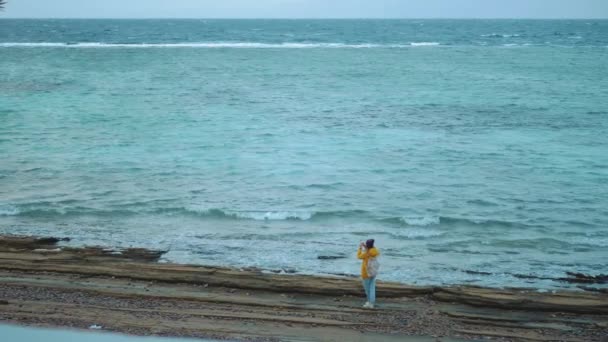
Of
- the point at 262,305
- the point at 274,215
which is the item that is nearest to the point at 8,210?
the point at 274,215

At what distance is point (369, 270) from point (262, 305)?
89.4 inches

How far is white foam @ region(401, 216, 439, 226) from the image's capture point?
803 inches

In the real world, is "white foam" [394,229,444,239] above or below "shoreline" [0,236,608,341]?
below

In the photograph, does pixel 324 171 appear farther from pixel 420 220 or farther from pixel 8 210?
pixel 8 210

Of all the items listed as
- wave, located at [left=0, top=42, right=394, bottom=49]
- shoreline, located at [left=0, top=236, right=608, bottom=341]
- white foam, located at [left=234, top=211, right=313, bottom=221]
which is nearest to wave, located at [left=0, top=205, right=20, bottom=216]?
shoreline, located at [left=0, top=236, right=608, bottom=341]

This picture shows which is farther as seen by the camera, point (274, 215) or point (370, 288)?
point (274, 215)

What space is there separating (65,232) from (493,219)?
12728mm

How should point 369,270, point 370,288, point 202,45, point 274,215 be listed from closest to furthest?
point 369,270 → point 370,288 → point 274,215 → point 202,45

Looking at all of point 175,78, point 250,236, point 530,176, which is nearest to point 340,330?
point 250,236

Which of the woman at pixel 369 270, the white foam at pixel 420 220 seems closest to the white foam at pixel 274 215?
the white foam at pixel 420 220

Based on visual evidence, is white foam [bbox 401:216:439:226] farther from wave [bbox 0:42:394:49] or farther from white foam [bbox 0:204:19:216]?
wave [bbox 0:42:394:49]

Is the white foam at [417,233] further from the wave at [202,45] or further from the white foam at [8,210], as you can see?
the wave at [202,45]

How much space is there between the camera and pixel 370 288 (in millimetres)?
13484

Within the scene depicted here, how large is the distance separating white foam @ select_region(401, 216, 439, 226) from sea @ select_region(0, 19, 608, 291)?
95mm
